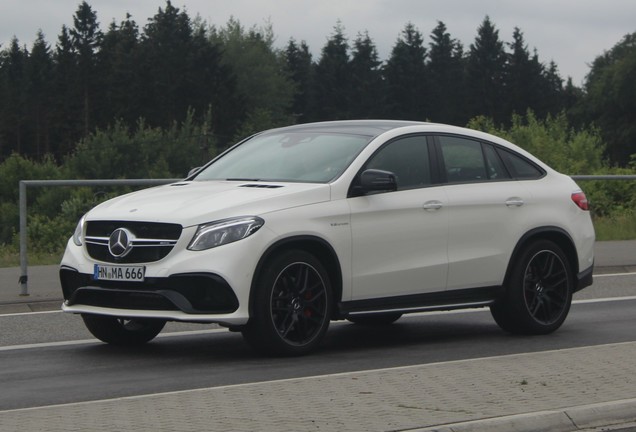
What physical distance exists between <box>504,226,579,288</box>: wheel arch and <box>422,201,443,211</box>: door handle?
2.95 ft

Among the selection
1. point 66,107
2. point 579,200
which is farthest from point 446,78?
point 579,200

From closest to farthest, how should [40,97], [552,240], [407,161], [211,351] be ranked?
[211,351] < [407,161] < [552,240] < [40,97]

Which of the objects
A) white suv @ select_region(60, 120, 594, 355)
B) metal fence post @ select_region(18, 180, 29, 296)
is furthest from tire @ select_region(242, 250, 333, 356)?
metal fence post @ select_region(18, 180, 29, 296)

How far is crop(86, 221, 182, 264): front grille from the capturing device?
30.0 feet

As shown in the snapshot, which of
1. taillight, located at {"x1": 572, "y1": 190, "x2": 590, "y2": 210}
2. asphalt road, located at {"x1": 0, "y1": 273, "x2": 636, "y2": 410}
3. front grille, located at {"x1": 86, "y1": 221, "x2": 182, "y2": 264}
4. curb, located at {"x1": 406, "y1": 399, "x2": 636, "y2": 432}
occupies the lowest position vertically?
asphalt road, located at {"x1": 0, "y1": 273, "x2": 636, "y2": 410}

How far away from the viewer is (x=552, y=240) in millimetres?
11406

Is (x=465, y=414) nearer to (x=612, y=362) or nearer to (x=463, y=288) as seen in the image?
(x=612, y=362)

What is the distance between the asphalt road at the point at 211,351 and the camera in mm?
8461

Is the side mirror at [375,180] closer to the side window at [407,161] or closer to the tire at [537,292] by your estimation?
the side window at [407,161]

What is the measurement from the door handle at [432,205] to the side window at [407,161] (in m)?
0.17

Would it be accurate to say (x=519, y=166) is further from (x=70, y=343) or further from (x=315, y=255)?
(x=70, y=343)

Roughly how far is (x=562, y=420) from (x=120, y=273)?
3497 mm

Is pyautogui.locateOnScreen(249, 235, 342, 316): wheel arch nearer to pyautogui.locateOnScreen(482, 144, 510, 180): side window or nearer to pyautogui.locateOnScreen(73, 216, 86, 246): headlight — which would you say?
pyautogui.locateOnScreen(73, 216, 86, 246): headlight

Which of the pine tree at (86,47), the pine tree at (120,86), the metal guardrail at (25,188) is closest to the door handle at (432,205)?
the metal guardrail at (25,188)
